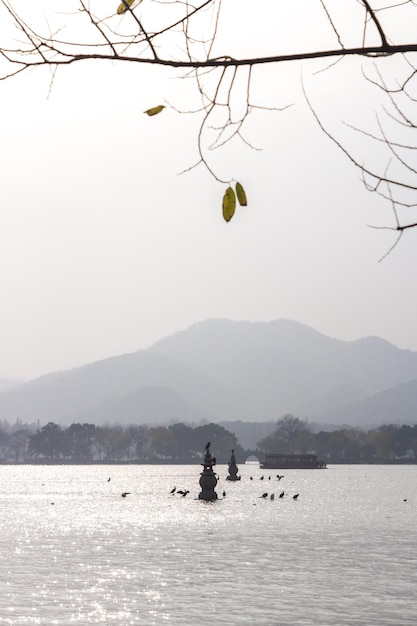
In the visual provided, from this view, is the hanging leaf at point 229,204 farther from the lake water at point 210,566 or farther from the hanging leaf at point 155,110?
the lake water at point 210,566

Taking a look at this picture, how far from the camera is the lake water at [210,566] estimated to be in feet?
149

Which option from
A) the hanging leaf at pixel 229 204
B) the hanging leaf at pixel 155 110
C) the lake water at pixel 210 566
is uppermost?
the hanging leaf at pixel 155 110

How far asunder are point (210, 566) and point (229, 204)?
60.5 metres

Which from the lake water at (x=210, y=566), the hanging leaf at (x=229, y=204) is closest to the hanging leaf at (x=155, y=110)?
the hanging leaf at (x=229, y=204)

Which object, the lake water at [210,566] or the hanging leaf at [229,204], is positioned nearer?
the hanging leaf at [229,204]

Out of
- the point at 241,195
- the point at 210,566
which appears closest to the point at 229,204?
the point at 241,195

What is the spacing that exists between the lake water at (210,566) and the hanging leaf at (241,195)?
3813cm

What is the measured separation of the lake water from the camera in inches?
1783

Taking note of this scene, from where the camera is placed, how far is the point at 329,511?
405ft

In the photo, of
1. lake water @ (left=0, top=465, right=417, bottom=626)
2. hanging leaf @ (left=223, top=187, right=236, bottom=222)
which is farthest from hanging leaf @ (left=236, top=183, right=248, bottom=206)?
lake water @ (left=0, top=465, right=417, bottom=626)

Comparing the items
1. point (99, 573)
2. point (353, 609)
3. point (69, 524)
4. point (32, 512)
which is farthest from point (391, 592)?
point (32, 512)

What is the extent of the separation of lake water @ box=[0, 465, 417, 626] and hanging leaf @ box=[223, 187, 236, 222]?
125ft

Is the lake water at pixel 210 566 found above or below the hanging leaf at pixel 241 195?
below

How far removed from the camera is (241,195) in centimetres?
A: 543
